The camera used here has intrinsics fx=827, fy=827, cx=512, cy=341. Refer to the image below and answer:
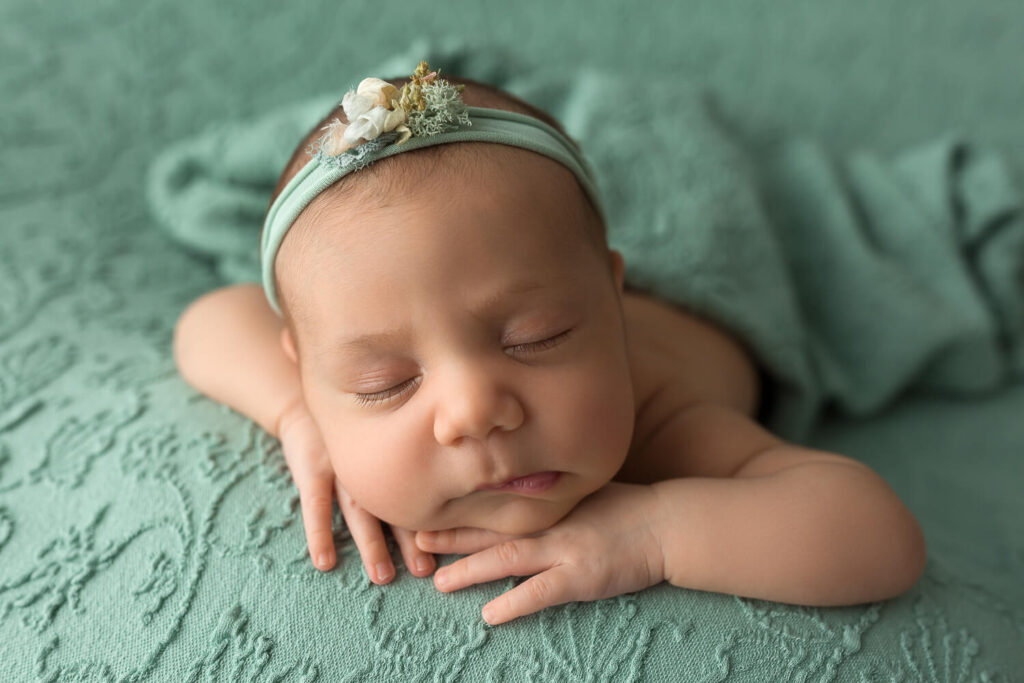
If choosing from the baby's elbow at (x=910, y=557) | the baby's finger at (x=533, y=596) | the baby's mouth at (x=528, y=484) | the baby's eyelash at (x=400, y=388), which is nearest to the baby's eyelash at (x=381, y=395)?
the baby's eyelash at (x=400, y=388)

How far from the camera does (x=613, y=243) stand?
1.40m

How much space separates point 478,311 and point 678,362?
0.53 m

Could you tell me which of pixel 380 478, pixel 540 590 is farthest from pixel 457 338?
pixel 540 590

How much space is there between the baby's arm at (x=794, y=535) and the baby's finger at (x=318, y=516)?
37 cm

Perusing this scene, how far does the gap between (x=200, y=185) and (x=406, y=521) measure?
3.33 feet

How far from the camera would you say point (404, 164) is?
0.85 meters

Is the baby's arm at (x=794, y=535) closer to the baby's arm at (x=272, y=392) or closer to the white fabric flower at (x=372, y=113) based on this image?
the baby's arm at (x=272, y=392)

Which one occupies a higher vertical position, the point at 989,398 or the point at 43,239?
the point at 43,239

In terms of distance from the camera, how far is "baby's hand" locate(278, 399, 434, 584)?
2.97 ft

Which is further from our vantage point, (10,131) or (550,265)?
(10,131)

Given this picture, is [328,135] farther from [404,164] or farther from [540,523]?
[540,523]

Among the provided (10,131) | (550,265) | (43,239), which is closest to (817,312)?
(550,265)

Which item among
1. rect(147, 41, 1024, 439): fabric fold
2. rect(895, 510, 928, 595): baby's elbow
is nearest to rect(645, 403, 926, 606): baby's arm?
rect(895, 510, 928, 595): baby's elbow

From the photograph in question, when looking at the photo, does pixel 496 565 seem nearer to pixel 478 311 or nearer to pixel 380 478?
pixel 380 478
